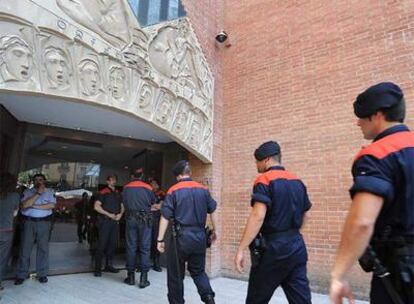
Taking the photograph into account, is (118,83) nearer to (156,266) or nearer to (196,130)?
(196,130)

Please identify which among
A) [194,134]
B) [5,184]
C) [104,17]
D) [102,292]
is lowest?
[102,292]

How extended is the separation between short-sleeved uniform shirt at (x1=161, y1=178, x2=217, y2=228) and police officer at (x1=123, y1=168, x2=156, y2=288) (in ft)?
6.00

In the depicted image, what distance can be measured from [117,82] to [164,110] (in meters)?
1.06

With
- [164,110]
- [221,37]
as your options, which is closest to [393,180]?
[164,110]

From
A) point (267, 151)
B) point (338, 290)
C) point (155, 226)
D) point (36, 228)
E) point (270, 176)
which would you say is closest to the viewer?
point (338, 290)

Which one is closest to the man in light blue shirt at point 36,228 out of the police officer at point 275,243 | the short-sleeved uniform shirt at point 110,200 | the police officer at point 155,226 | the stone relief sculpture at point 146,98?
the short-sleeved uniform shirt at point 110,200

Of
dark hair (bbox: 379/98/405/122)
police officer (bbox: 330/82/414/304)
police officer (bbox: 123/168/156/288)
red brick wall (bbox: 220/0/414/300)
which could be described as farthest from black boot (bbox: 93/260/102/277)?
dark hair (bbox: 379/98/405/122)

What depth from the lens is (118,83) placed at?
16.4 feet

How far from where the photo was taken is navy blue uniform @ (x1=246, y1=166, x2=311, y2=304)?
3.08 m

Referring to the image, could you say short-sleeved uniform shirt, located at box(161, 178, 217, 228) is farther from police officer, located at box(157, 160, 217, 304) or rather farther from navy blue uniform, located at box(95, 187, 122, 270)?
navy blue uniform, located at box(95, 187, 122, 270)

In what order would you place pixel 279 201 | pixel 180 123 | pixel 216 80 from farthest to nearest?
pixel 216 80, pixel 180 123, pixel 279 201

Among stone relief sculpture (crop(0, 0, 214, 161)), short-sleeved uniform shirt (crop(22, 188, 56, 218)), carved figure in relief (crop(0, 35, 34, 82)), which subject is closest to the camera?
carved figure in relief (crop(0, 35, 34, 82))

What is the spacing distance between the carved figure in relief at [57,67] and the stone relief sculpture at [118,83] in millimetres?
631

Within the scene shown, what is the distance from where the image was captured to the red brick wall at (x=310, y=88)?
5754mm
